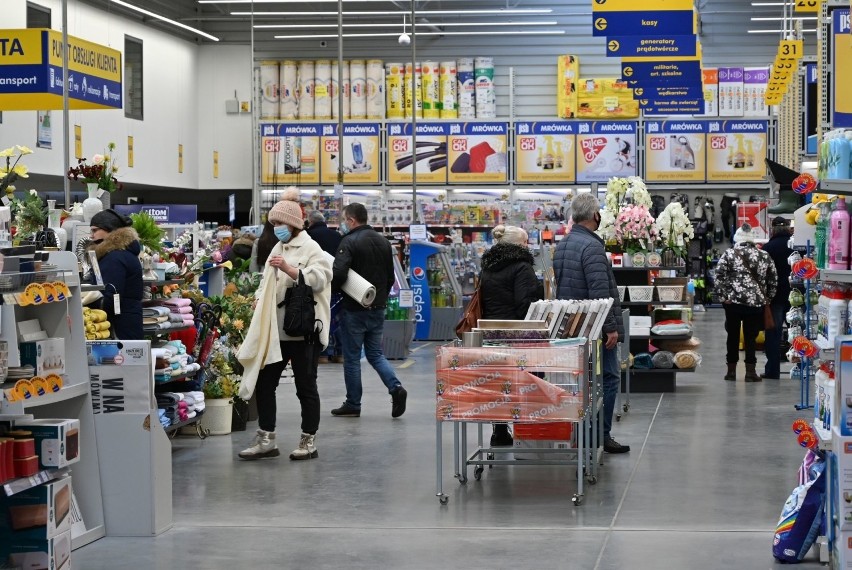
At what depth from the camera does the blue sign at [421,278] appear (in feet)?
52.3

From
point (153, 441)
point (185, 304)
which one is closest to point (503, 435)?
point (185, 304)

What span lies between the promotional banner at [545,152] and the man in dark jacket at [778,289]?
378 inches

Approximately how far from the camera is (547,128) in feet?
74.2

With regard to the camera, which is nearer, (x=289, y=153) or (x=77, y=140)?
(x=77, y=140)

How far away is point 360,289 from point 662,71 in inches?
362

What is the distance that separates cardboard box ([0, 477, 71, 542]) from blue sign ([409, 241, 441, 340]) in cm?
1112

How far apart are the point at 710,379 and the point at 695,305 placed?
36.2 ft

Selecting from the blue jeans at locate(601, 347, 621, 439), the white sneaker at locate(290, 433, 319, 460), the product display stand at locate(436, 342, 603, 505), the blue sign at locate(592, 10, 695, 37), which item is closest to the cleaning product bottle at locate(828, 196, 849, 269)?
the product display stand at locate(436, 342, 603, 505)

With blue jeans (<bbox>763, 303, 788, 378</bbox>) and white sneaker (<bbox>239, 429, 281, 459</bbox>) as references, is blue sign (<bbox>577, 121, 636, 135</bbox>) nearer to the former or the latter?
blue jeans (<bbox>763, 303, 788, 378</bbox>)

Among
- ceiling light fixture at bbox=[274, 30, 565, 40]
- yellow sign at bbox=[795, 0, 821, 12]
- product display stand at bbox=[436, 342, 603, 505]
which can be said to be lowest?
product display stand at bbox=[436, 342, 603, 505]

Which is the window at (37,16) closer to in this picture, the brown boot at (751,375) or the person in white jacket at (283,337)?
the brown boot at (751,375)

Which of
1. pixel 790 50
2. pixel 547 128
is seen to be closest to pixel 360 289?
pixel 790 50

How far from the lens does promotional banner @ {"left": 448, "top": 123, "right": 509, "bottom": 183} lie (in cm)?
2259

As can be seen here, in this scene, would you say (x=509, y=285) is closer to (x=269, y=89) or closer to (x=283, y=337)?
(x=283, y=337)
